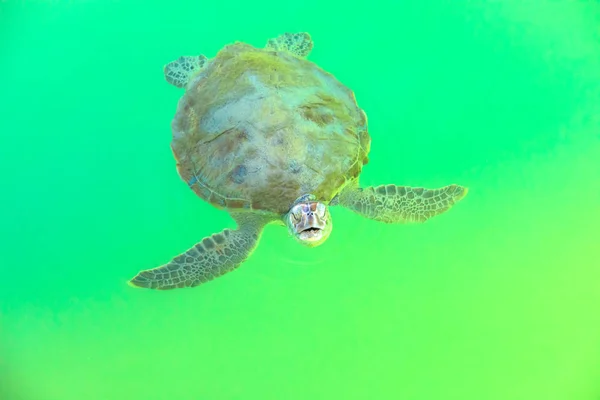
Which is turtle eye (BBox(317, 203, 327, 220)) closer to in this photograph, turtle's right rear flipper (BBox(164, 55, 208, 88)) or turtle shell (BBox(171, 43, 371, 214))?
turtle shell (BBox(171, 43, 371, 214))

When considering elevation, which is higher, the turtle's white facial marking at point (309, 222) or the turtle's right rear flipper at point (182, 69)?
the turtle's right rear flipper at point (182, 69)

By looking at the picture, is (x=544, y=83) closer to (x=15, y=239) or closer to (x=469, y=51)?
(x=469, y=51)

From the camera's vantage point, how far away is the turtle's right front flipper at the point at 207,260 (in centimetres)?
286

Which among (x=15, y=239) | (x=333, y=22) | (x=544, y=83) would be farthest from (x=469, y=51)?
(x=15, y=239)

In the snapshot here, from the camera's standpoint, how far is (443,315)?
304 cm

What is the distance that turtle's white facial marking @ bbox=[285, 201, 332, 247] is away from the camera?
2.39m

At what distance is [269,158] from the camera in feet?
8.37

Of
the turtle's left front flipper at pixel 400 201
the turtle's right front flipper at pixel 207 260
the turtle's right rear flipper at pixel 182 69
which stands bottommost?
the turtle's right front flipper at pixel 207 260

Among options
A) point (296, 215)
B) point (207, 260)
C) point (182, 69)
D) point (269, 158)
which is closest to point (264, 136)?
point (269, 158)

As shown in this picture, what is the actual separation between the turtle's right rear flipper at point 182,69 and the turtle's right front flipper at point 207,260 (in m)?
1.27

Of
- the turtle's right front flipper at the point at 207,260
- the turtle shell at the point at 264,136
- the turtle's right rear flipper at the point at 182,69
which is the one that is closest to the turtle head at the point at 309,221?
the turtle shell at the point at 264,136

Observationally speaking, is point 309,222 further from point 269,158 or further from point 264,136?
point 264,136

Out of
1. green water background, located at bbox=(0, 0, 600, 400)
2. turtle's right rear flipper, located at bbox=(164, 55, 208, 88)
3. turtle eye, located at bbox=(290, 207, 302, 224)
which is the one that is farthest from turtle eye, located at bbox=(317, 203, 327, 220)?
turtle's right rear flipper, located at bbox=(164, 55, 208, 88)

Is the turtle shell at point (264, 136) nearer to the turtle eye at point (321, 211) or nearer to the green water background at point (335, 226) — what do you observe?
the turtle eye at point (321, 211)
